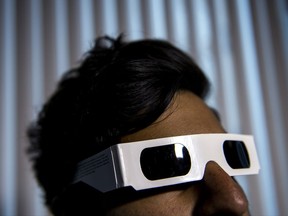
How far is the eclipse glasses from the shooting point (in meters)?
0.66

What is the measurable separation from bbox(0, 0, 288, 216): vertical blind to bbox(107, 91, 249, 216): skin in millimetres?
454

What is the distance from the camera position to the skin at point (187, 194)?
647 millimetres

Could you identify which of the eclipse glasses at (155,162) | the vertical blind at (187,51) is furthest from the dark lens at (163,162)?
the vertical blind at (187,51)

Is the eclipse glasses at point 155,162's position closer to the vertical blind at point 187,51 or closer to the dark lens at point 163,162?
the dark lens at point 163,162

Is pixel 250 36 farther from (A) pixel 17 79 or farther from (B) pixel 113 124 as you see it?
(A) pixel 17 79

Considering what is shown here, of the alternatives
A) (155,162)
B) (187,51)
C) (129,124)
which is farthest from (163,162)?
(187,51)

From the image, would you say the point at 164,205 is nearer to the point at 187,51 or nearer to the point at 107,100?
the point at 107,100

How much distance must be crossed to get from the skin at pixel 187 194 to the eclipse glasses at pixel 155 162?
3 centimetres

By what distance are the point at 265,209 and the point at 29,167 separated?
0.78 metres

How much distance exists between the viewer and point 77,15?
1198 millimetres

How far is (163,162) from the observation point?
2.21 ft

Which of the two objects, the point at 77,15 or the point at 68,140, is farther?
the point at 77,15

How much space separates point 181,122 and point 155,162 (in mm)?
113

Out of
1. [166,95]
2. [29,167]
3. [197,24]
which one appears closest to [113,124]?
[166,95]
